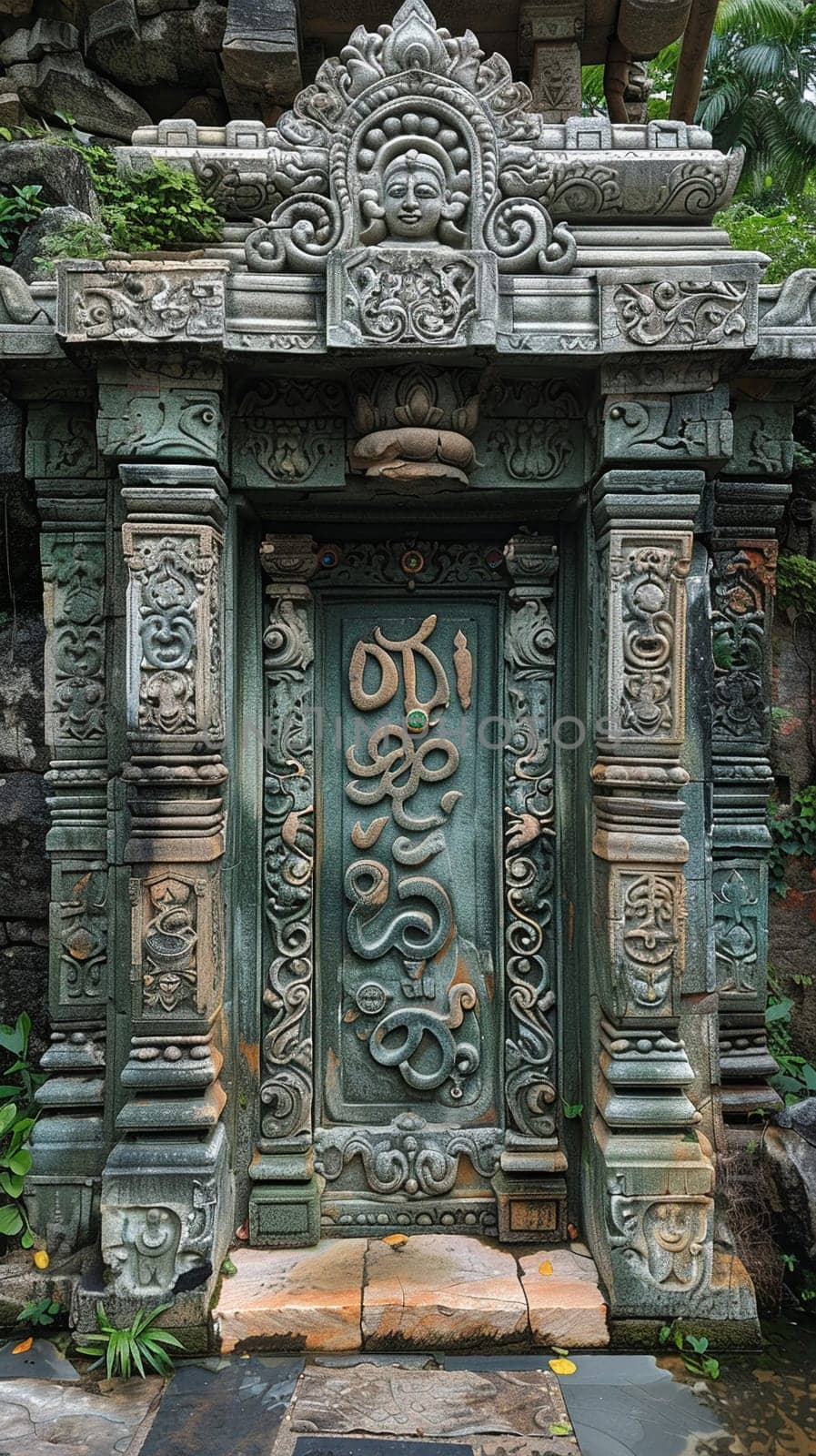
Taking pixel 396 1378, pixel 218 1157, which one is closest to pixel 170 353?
pixel 218 1157

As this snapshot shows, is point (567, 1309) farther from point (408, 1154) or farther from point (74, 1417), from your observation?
point (74, 1417)

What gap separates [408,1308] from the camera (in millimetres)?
3107

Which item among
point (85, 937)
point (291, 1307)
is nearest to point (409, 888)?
point (85, 937)

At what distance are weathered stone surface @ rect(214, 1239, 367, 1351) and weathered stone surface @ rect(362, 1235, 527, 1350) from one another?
58mm

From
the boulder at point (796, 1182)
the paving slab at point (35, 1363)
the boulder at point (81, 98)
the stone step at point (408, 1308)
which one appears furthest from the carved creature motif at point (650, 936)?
the boulder at point (81, 98)

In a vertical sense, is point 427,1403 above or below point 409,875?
below

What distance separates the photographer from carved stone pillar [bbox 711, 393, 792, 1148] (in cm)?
376

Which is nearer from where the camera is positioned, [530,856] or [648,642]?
[648,642]

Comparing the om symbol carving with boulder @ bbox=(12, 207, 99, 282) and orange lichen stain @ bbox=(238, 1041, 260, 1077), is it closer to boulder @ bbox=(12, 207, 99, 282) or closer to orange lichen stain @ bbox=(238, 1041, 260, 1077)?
orange lichen stain @ bbox=(238, 1041, 260, 1077)

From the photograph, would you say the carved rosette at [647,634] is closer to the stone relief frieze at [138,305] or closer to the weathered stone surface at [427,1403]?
the stone relief frieze at [138,305]

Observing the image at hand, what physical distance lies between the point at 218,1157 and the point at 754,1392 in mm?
1812

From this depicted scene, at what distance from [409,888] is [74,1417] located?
6.30 ft

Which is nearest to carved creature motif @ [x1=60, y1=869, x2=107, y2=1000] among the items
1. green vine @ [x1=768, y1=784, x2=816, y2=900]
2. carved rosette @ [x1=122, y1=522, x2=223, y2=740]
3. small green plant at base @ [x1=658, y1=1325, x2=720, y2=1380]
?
carved rosette @ [x1=122, y1=522, x2=223, y2=740]

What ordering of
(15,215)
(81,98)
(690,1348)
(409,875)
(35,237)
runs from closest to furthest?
(690,1348), (409,875), (35,237), (15,215), (81,98)
